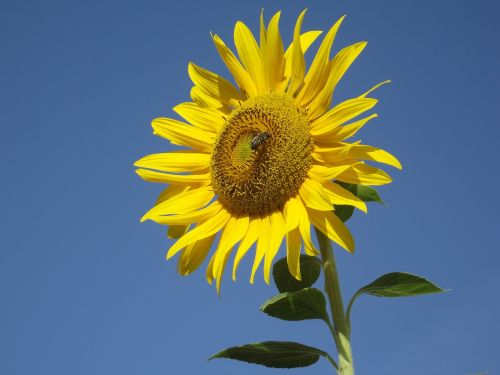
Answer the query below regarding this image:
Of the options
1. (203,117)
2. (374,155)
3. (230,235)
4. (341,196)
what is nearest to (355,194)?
(341,196)

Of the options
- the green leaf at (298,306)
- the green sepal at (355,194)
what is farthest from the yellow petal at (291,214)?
the green leaf at (298,306)

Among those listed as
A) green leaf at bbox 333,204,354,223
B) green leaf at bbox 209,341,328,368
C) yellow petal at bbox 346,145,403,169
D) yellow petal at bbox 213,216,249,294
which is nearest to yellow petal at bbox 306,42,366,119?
yellow petal at bbox 346,145,403,169

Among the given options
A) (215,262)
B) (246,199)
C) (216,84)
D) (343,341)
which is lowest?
(343,341)

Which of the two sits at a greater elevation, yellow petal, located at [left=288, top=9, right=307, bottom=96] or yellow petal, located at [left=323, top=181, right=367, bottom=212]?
yellow petal, located at [left=288, top=9, right=307, bottom=96]

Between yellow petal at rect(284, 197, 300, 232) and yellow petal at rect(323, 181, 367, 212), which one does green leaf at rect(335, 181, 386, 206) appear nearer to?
yellow petal at rect(323, 181, 367, 212)

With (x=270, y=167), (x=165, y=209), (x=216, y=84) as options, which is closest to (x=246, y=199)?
(x=270, y=167)

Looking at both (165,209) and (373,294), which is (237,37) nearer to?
(165,209)
